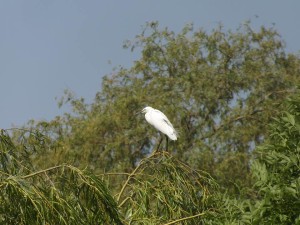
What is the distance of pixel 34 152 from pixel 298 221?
342 centimetres

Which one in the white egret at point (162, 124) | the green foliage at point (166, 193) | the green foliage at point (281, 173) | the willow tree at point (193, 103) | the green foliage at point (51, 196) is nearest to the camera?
the green foliage at point (281, 173)

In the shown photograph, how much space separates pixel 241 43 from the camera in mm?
23344

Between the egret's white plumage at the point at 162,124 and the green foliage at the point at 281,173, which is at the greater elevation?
the egret's white plumage at the point at 162,124

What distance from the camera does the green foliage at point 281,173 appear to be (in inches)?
229

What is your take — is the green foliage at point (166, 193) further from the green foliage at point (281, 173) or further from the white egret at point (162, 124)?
the white egret at point (162, 124)

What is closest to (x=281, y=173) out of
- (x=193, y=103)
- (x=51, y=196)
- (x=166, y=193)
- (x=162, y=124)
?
(x=51, y=196)

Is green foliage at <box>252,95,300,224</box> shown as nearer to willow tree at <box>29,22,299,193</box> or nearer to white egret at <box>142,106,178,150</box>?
white egret at <box>142,106,178,150</box>

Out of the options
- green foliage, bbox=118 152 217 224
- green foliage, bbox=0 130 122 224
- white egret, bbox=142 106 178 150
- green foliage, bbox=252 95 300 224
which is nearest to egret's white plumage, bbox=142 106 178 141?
white egret, bbox=142 106 178 150

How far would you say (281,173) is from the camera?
6078mm

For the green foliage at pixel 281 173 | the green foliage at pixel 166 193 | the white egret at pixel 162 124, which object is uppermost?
the white egret at pixel 162 124

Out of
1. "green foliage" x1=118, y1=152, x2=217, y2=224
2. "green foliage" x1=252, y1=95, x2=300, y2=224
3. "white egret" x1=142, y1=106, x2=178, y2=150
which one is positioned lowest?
"green foliage" x1=252, y1=95, x2=300, y2=224

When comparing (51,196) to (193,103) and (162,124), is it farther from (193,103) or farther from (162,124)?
(193,103)

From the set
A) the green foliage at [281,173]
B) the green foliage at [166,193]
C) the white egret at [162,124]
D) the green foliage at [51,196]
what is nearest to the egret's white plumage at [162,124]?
the white egret at [162,124]

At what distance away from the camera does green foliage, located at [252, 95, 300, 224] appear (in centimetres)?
580
